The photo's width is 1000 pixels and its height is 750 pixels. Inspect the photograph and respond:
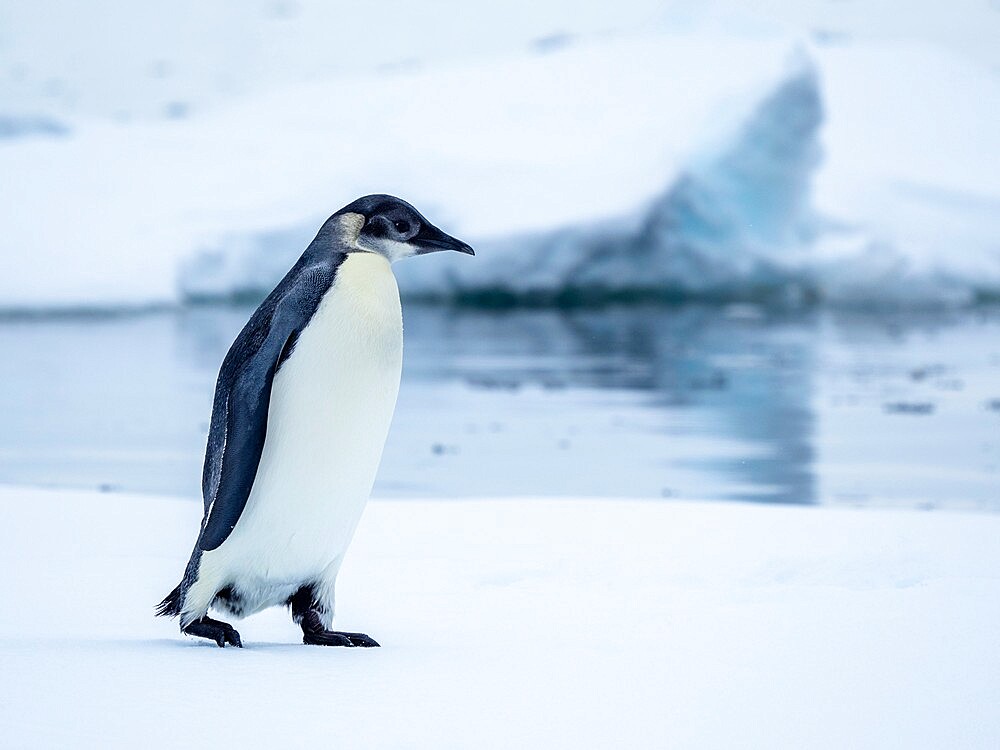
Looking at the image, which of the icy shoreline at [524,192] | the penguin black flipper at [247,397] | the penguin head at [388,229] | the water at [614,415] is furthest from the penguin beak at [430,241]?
the icy shoreline at [524,192]

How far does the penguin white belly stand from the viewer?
1928 mm

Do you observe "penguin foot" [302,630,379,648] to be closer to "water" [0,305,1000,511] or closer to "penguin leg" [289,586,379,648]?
"penguin leg" [289,586,379,648]

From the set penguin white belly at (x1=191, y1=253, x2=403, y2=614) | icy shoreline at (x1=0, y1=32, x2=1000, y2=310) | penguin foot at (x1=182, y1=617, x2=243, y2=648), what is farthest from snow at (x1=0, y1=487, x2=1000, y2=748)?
icy shoreline at (x1=0, y1=32, x2=1000, y2=310)

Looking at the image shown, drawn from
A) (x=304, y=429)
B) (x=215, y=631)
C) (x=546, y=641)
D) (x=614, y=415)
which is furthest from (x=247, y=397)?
(x=614, y=415)

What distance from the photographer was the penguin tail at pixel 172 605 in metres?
2.02

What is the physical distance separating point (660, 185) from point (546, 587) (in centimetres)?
1034

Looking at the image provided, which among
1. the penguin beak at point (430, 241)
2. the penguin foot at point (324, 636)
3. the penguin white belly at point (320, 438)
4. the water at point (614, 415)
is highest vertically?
the penguin beak at point (430, 241)

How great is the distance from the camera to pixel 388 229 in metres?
2.04

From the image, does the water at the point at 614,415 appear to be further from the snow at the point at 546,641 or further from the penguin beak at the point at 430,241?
the penguin beak at the point at 430,241

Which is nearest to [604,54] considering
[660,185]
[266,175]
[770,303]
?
[770,303]

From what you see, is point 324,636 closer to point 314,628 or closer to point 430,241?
point 314,628

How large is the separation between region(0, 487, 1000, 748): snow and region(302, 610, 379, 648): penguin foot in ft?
0.13

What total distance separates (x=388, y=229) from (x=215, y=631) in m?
0.66

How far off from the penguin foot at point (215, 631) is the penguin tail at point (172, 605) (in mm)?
61
